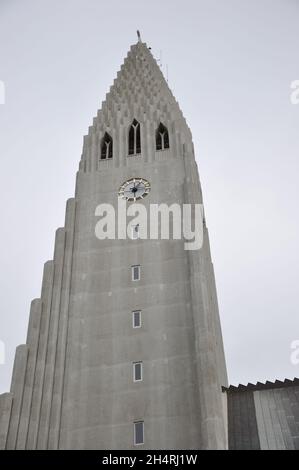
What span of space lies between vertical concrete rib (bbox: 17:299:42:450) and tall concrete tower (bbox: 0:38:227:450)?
0.20 ft

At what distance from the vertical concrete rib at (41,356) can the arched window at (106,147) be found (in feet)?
42.0

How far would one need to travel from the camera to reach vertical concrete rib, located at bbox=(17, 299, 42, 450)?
3638cm

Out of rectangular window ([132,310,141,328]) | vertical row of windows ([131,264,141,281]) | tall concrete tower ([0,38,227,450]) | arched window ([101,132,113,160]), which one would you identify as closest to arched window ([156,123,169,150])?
tall concrete tower ([0,38,227,450])

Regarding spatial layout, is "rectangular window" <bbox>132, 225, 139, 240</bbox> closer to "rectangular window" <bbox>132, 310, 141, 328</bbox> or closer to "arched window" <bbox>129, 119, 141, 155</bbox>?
"rectangular window" <bbox>132, 310, 141, 328</bbox>

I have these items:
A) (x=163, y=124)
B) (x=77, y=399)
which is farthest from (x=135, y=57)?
(x=77, y=399)

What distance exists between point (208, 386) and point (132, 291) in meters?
9.33

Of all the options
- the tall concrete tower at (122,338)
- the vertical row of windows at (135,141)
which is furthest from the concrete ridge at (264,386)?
the vertical row of windows at (135,141)

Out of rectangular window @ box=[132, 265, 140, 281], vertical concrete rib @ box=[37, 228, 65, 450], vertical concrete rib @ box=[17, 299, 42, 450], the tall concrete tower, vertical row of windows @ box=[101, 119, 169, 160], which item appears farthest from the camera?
vertical row of windows @ box=[101, 119, 169, 160]

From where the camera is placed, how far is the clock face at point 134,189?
49250mm

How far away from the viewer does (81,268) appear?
45.4m

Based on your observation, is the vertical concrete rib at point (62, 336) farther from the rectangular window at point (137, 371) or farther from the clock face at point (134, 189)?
the rectangular window at point (137, 371)

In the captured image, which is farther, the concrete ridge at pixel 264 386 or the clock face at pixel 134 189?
the clock face at pixel 134 189

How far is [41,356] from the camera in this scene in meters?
40.1

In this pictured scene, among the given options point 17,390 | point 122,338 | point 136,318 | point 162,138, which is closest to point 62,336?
point 122,338
